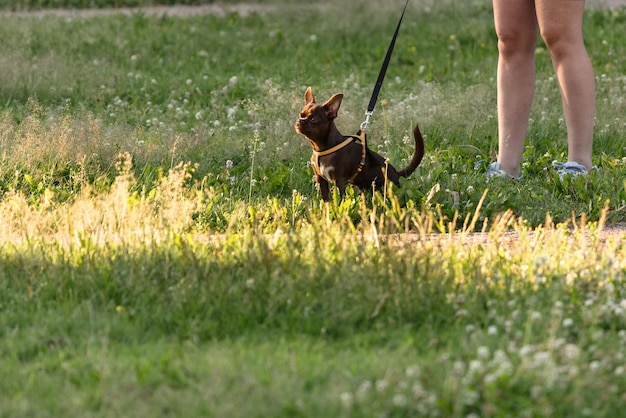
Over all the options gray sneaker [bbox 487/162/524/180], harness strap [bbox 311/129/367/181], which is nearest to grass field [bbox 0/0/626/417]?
gray sneaker [bbox 487/162/524/180]

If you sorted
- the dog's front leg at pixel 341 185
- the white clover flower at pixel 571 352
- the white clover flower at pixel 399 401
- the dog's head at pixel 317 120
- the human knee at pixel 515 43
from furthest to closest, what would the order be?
1. the human knee at pixel 515 43
2. the dog's front leg at pixel 341 185
3. the dog's head at pixel 317 120
4. the white clover flower at pixel 571 352
5. the white clover flower at pixel 399 401

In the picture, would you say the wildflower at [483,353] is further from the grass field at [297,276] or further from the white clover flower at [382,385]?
the white clover flower at [382,385]

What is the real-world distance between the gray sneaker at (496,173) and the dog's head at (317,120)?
1348mm

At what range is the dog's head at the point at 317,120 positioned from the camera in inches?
212

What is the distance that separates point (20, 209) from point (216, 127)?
318 centimetres

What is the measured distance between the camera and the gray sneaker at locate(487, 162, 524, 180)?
6366mm

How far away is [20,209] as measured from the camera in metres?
5.04

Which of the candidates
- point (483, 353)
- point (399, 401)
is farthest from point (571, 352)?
point (399, 401)

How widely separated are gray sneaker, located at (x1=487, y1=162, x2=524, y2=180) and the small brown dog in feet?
2.98

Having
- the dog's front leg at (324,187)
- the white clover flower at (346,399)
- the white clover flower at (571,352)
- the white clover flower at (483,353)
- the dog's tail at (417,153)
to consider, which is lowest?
the white clover flower at (346,399)

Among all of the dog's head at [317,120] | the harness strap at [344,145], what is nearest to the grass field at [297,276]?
the harness strap at [344,145]

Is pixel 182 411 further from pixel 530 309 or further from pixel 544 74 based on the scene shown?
pixel 544 74

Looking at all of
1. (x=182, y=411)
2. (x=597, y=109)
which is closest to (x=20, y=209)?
(x=182, y=411)

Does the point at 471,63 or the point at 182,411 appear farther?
the point at 471,63
